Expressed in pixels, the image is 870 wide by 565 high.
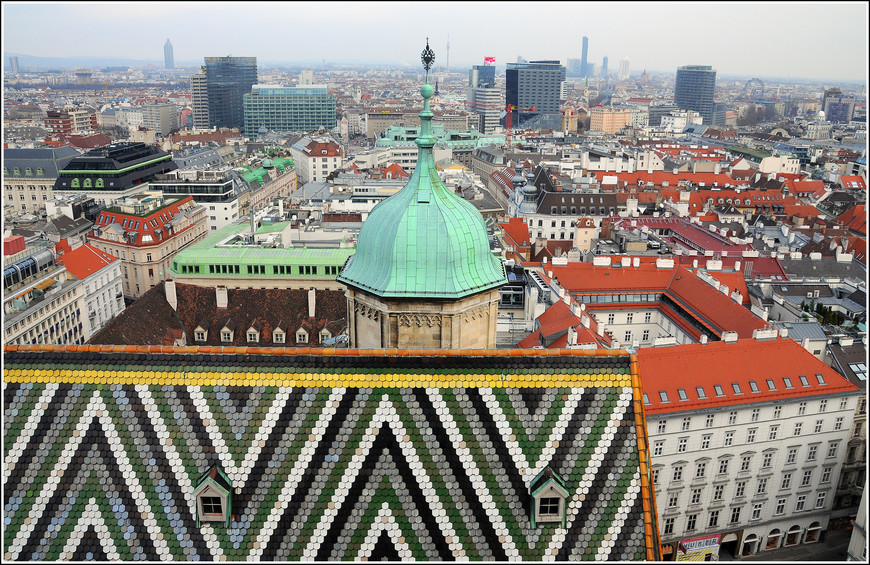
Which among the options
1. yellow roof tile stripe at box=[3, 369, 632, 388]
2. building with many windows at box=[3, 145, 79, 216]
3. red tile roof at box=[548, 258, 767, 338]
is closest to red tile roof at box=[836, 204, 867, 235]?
red tile roof at box=[548, 258, 767, 338]

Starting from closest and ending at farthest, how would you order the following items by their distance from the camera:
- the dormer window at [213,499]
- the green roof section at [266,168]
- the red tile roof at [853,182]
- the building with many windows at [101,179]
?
1. the dormer window at [213,499]
2. the building with many windows at [101,179]
3. the red tile roof at [853,182]
4. the green roof section at [266,168]

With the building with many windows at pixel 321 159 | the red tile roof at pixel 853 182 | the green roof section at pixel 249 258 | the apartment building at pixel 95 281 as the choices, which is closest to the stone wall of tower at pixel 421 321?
the green roof section at pixel 249 258

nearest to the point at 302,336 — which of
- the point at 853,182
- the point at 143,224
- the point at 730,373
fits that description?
the point at 730,373

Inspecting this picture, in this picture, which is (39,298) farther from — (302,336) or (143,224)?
(143,224)

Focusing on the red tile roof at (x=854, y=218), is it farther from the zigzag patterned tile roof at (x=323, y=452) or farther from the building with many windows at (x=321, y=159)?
the building with many windows at (x=321, y=159)

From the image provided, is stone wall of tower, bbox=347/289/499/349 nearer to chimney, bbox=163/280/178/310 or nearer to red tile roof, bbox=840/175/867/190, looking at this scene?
chimney, bbox=163/280/178/310

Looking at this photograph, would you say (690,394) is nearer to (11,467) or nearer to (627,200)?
(11,467)
